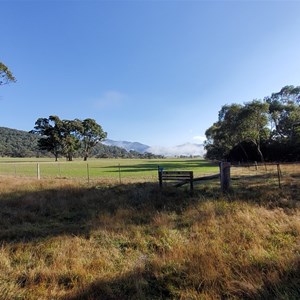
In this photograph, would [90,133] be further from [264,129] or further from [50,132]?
[264,129]

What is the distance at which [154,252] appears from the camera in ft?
17.3

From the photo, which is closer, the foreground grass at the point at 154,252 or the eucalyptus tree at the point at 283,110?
the foreground grass at the point at 154,252

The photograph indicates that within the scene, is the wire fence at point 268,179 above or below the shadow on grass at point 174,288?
above

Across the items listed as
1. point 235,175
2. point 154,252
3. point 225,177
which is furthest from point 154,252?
point 235,175

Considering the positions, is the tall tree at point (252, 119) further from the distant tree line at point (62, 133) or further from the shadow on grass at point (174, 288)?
the distant tree line at point (62, 133)

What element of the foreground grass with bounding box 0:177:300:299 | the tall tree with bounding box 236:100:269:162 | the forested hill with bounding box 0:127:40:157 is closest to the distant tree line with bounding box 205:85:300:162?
the tall tree with bounding box 236:100:269:162

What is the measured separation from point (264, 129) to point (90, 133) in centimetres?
7988

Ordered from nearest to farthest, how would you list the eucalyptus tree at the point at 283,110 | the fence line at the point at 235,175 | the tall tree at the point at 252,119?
the fence line at the point at 235,175
the tall tree at the point at 252,119
the eucalyptus tree at the point at 283,110

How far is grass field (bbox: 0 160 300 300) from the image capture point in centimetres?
372

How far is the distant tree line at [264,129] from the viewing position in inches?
1563

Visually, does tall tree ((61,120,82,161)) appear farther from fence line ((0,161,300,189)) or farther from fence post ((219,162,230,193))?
fence post ((219,162,230,193))

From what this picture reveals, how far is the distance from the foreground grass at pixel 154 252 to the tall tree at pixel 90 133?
327ft

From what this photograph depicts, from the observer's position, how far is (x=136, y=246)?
567 cm

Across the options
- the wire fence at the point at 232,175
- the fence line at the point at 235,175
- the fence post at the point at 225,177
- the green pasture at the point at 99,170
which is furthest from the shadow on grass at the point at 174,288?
the green pasture at the point at 99,170
